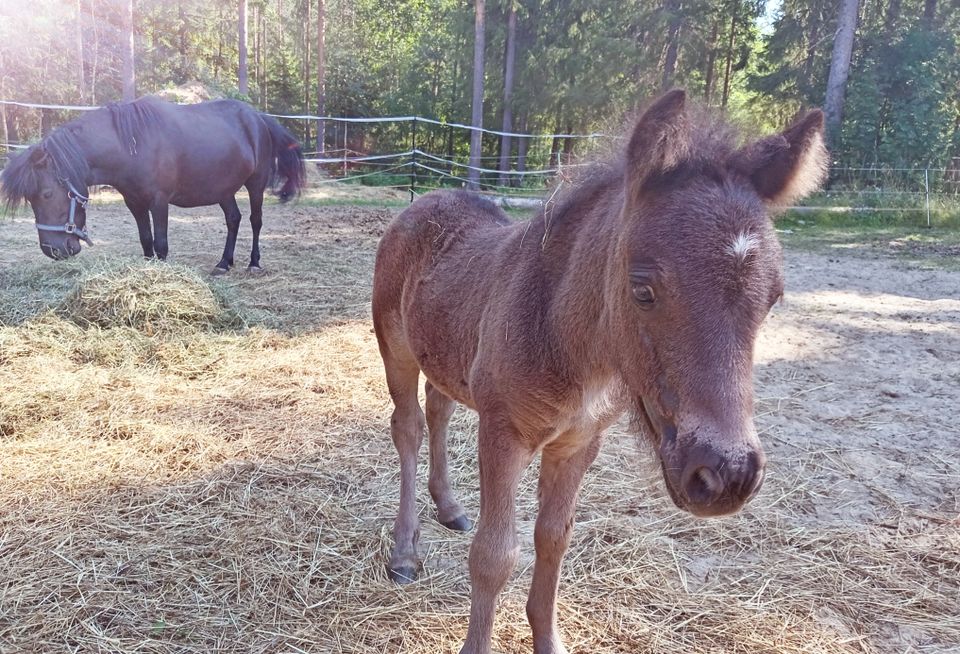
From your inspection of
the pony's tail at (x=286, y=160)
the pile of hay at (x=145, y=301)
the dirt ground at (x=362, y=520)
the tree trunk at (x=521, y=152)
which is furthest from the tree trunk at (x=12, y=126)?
the dirt ground at (x=362, y=520)

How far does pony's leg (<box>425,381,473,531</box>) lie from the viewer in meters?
3.37

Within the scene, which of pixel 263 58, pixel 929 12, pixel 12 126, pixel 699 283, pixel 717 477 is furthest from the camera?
pixel 263 58

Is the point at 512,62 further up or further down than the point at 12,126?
further up

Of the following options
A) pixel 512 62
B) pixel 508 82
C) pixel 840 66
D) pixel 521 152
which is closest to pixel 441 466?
pixel 840 66

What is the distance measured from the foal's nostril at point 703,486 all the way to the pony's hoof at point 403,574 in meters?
1.91

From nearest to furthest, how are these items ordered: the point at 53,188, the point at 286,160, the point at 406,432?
the point at 406,432 < the point at 53,188 < the point at 286,160

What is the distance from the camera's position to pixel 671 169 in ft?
5.28

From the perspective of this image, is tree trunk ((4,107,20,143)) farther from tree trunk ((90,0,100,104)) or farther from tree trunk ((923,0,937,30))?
tree trunk ((923,0,937,30))

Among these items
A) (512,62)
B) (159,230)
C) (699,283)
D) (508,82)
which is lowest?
(159,230)

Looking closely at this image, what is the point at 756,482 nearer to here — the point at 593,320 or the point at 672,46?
the point at 593,320

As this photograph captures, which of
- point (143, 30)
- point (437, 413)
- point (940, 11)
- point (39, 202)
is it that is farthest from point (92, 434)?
point (143, 30)

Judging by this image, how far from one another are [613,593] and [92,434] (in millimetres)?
3390

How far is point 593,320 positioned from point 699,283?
1.60 ft

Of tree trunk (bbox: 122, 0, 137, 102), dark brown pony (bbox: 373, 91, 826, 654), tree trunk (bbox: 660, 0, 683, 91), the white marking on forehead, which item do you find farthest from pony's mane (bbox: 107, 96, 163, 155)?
tree trunk (bbox: 660, 0, 683, 91)
